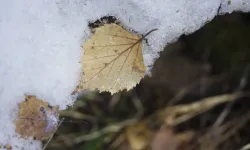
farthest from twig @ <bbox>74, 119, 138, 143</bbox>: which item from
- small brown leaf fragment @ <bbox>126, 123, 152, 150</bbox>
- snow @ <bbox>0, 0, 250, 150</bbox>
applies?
snow @ <bbox>0, 0, 250, 150</bbox>

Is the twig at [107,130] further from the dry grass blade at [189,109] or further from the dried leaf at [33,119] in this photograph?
the dried leaf at [33,119]

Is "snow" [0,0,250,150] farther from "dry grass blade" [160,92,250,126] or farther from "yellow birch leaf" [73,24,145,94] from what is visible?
"dry grass blade" [160,92,250,126]

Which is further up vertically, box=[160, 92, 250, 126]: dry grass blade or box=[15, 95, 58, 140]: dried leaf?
box=[160, 92, 250, 126]: dry grass blade

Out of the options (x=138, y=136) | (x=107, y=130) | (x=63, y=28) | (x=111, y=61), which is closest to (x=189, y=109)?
(x=138, y=136)

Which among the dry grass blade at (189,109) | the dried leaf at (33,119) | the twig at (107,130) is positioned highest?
the twig at (107,130)

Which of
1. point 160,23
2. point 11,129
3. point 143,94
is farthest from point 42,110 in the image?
point 143,94

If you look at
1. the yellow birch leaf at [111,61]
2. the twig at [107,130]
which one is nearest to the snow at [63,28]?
the yellow birch leaf at [111,61]
